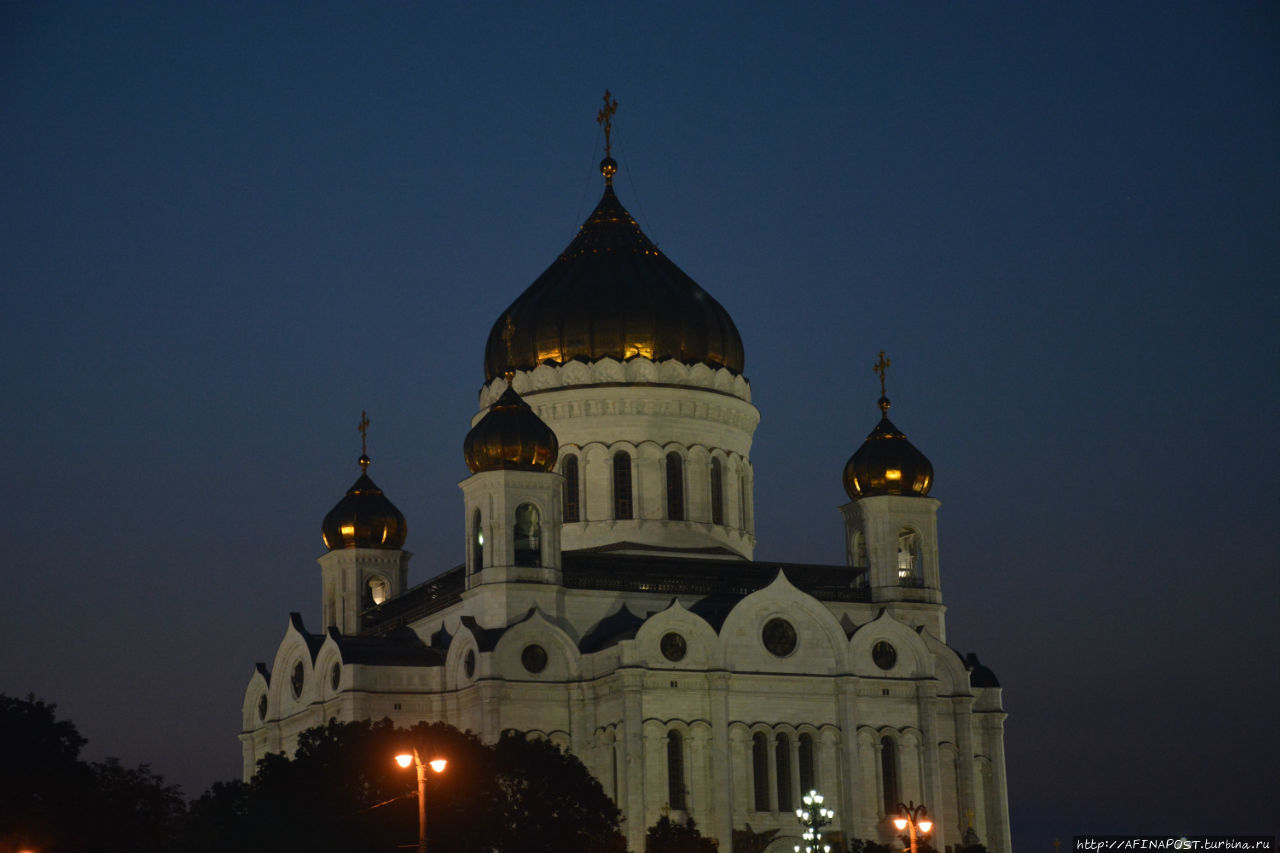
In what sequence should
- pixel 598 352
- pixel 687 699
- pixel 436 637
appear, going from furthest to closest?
pixel 598 352, pixel 436 637, pixel 687 699

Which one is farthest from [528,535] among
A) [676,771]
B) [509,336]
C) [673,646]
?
[509,336]

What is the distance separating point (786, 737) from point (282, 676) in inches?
517

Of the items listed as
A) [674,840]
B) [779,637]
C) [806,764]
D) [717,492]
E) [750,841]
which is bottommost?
[674,840]

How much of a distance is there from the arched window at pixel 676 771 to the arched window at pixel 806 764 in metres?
2.93

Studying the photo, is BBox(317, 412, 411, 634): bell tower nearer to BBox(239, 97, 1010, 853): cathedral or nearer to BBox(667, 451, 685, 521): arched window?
BBox(239, 97, 1010, 853): cathedral

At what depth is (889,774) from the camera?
50906mm

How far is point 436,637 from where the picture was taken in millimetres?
52688

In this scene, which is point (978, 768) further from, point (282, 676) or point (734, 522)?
point (282, 676)

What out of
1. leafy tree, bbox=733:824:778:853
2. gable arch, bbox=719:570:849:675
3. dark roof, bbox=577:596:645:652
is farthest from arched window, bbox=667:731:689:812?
dark roof, bbox=577:596:645:652

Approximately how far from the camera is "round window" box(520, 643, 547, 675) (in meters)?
→ 49.9

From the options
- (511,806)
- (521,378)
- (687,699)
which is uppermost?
(521,378)

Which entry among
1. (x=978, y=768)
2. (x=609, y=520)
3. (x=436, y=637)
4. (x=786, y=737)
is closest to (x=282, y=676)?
(x=436, y=637)

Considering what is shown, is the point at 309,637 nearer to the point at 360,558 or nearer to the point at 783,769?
the point at 360,558

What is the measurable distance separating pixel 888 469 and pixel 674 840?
15108 mm
